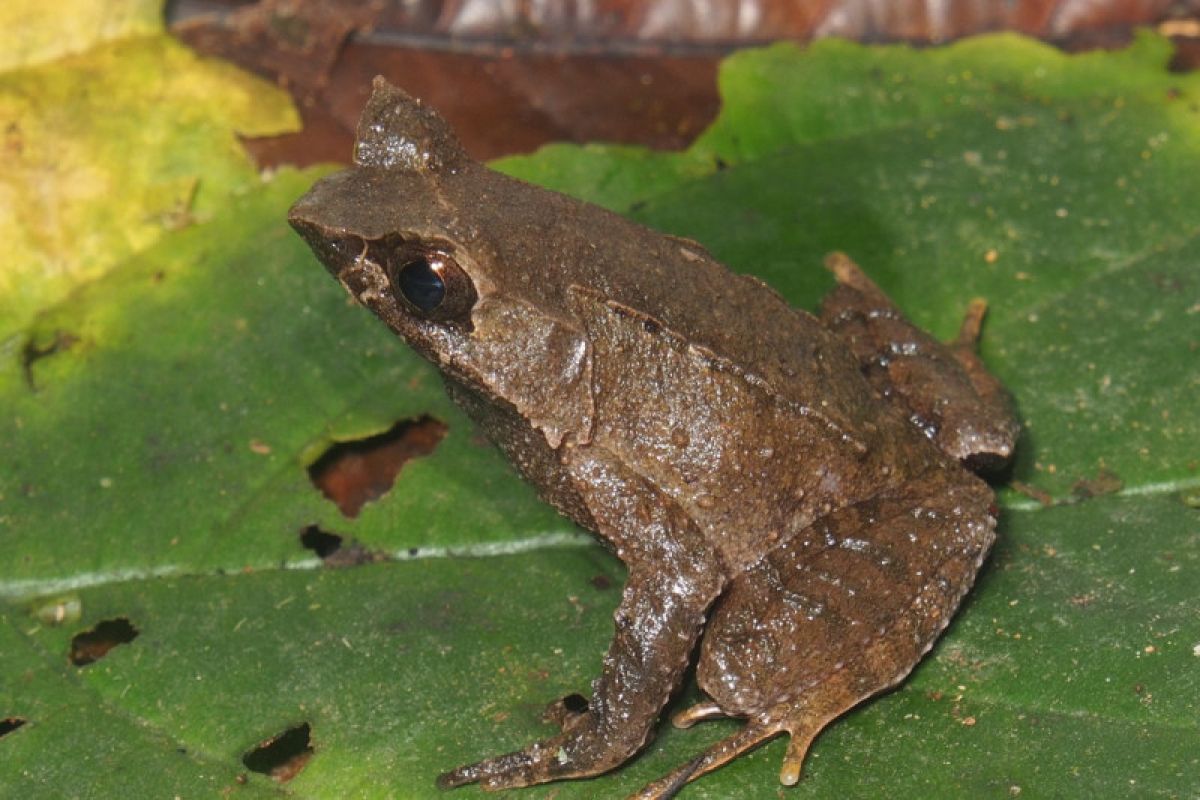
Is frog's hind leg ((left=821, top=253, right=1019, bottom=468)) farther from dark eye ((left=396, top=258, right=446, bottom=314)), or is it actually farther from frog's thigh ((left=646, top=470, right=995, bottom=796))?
dark eye ((left=396, top=258, right=446, bottom=314))

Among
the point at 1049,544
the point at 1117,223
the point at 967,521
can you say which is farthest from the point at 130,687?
the point at 1117,223

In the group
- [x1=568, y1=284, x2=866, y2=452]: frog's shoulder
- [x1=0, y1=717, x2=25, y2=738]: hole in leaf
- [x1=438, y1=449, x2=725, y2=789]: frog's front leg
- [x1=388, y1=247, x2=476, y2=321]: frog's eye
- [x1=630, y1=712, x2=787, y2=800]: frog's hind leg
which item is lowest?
[x1=0, y1=717, x2=25, y2=738]: hole in leaf

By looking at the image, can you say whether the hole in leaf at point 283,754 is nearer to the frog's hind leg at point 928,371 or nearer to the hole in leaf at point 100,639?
the hole in leaf at point 100,639

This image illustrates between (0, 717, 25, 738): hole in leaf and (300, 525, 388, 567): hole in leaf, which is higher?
(300, 525, 388, 567): hole in leaf

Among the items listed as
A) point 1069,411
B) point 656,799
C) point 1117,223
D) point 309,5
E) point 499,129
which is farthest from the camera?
point 309,5

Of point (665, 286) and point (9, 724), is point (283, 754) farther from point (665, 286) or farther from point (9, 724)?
point (665, 286)

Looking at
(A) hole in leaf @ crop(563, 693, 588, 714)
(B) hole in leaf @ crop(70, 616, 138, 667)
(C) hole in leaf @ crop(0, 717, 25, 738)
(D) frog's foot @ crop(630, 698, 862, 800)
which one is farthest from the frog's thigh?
(C) hole in leaf @ crop(0, 717, 25, 738)

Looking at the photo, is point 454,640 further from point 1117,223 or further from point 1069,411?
point 1117,223
